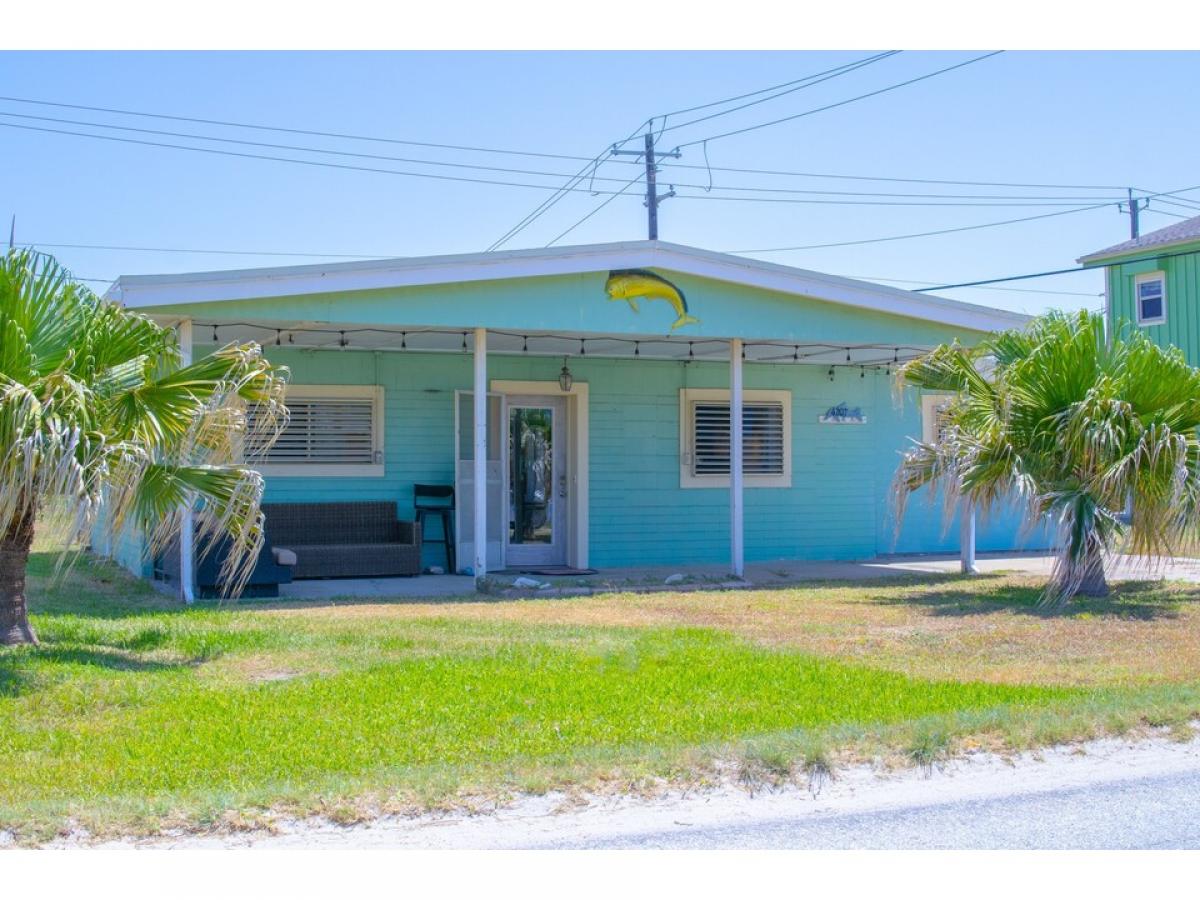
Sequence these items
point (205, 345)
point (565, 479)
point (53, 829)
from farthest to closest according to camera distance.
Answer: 1. point (565, 479)
2. point (205, 345)
3. point (53, 829)

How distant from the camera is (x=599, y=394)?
16.6 meters

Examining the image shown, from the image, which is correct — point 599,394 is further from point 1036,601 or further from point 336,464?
point 1036,601

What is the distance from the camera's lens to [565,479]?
16.6m

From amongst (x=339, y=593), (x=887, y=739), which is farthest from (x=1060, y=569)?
(x=339, y=593)

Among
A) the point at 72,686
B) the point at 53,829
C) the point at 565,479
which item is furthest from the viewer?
the point at 565,479

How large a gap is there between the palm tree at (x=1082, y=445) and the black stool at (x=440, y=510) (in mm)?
5708

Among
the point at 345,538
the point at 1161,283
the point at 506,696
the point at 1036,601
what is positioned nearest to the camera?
the point at 506,696

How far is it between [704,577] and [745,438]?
11.1 ft

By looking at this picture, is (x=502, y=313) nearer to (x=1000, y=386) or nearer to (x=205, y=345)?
(x=205, y=345)

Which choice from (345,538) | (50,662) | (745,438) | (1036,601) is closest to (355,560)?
(345,538)

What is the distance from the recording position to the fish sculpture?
13.7 metres

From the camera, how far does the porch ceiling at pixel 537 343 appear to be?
45.5 ft

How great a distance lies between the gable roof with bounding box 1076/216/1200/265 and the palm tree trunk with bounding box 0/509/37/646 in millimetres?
23791

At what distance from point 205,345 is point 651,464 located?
5879 mm
